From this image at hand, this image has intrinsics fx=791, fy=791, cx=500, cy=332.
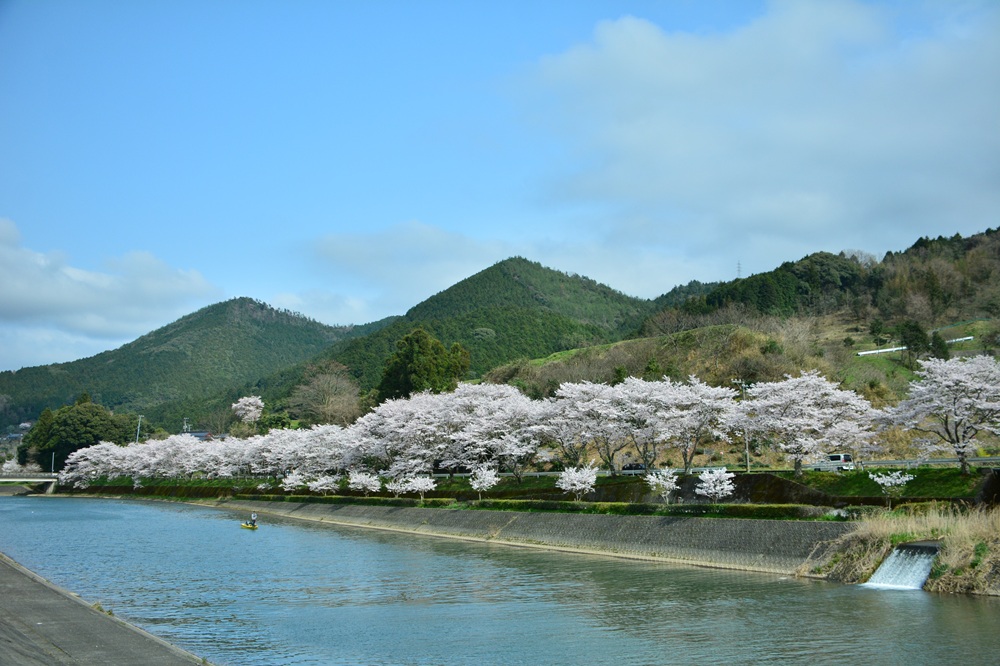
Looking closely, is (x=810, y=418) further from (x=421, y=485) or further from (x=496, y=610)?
(x=421, y=485)

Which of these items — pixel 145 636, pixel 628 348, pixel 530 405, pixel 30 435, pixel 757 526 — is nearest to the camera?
pixel 145 636

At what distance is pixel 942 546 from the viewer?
29531 millimetres

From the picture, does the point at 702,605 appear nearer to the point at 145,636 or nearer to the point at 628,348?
the point at 145,636

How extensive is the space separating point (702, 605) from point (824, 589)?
5437 millimetres

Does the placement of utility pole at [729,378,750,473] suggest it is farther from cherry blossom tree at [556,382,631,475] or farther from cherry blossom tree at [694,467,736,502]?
cherry blossom tree at [556,382,631,475]

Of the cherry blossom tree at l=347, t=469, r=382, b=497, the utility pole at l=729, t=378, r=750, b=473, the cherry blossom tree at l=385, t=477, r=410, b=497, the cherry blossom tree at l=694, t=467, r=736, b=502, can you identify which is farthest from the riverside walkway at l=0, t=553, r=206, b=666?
the cherry blossom tree at l=347, t=469, r=382, b=497

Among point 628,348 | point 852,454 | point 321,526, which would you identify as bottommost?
point 321,526

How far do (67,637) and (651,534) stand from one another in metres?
28.5

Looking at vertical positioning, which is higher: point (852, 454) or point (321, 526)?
point (852, 454)

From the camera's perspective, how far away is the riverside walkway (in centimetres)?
1864

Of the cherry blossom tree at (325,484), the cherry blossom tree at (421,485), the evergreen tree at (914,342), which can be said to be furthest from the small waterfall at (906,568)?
the cherry blossom tree at (325,484)

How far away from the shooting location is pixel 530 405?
64.8 metres

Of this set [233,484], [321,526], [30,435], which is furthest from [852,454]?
[30,435]

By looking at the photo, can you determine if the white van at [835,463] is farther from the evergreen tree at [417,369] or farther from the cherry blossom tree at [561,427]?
the evergreen tree at [417,369]
